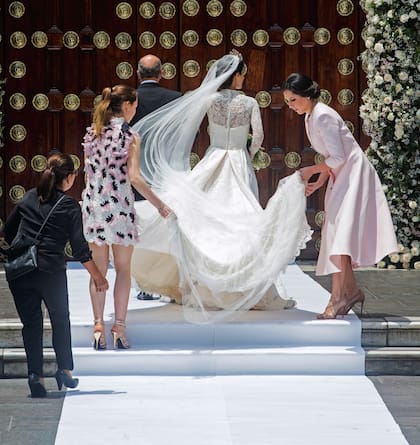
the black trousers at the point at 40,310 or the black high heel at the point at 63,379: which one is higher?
the black trousers at the point at 40,310

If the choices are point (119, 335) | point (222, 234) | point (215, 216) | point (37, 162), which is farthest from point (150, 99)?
point (37, 162)

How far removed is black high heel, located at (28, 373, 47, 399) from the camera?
784cm

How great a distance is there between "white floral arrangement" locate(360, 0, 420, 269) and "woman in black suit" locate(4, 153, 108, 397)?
5.32 meters

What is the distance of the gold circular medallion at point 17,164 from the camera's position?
13.3 m

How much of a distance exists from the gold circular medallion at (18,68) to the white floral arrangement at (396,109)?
348cm

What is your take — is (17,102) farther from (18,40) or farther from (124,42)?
(124,42)

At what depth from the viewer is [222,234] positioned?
9297mm

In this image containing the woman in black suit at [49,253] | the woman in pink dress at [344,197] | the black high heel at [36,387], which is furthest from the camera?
the woman in pink dress at [344,197]

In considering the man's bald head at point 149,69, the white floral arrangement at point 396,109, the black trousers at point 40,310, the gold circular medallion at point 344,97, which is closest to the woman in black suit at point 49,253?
the black trousers at point 40,310

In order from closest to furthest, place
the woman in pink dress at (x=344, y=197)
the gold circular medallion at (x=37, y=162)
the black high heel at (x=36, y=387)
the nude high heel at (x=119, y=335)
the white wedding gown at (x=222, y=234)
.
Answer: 1. the black high heel at (x=36, y=387)
2. the nude high heel at (x=119, y=335)
3. the woman in pink dress at (x=344, y=197)
4. the white wedding gown at (x=222, y=234)
5. the gold circular medallion at (x=37, y=162)

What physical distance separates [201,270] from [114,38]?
4.77m

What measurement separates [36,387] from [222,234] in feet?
6.77

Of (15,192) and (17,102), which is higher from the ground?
(17,102)

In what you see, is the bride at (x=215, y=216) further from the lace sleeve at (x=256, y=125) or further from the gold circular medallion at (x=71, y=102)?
the gold circular medallion at (x=71, y=102)
